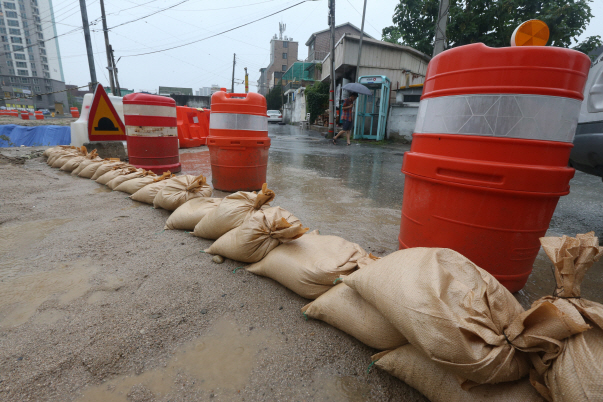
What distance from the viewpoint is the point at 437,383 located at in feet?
3.09

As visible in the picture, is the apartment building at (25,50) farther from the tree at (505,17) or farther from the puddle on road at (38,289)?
the puddle on road at (38,289)

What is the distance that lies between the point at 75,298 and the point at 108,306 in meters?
0.20

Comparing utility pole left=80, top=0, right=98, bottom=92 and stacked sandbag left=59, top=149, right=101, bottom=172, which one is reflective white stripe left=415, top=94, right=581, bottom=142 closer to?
stacked sandbag left=59, top=149, right=101, bottom=172

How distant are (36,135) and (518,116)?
11.3 meters

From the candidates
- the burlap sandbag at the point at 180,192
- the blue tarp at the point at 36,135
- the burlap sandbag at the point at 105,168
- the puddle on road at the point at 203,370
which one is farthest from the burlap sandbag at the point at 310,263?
the blue tarp at the point at 36,135

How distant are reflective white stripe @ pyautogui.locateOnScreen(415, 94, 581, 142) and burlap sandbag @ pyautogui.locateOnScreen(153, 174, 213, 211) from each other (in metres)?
2.13

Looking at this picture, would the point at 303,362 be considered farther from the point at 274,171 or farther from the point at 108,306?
the point at 274,171

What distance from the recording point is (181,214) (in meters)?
2.35

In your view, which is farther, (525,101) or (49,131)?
(49,131)

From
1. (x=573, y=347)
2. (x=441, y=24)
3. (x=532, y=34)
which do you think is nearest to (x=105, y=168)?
(x=532, y=34)

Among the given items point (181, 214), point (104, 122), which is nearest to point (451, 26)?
point (104, 122)

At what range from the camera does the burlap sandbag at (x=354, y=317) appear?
109 centimetres

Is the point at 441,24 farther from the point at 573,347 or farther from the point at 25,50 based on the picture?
the point at 25,50

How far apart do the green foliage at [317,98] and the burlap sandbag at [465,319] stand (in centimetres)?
1917
